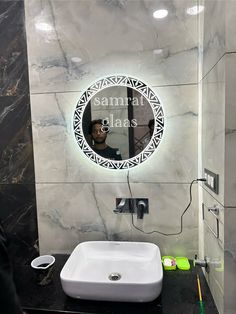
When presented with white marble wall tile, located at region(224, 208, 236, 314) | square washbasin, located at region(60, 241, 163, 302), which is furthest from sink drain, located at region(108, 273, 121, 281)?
white marble wall tile, located at region(224, 208, 236, 314)

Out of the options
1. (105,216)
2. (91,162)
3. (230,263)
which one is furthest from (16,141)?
(230,263)

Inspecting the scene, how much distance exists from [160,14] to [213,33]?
1.44 feet

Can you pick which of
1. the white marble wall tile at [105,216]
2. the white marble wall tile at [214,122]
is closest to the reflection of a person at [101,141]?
the white marble wall tile at [105,216]

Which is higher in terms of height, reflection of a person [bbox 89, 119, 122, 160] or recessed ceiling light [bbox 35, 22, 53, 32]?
recessed ceiling light [bbox 35, 22, 53, 32]

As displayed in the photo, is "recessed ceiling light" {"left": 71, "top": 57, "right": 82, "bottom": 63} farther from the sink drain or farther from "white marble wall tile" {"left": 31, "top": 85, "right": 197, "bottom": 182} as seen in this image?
the sink drain

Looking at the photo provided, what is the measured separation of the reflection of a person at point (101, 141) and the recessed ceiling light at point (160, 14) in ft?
2.20

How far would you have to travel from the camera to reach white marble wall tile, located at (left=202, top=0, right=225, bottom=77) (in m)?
0.86

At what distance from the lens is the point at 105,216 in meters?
1.42

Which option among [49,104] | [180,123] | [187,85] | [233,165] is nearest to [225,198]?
[233,165]

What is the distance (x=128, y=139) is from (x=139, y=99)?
0.24m

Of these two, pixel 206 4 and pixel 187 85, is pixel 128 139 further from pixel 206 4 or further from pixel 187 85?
pixel 206 4

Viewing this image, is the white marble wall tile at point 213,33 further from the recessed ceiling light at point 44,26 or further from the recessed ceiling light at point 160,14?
the recessed ceiling light at point 44,26

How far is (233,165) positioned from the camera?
2.77 feet

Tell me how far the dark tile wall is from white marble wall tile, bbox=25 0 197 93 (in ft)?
0.26
